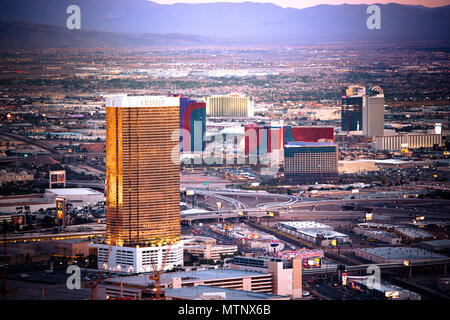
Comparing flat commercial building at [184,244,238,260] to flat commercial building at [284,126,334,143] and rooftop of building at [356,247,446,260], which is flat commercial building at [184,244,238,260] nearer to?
rooftop of building at [356,247,446,260]

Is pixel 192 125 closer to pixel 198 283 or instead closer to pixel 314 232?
pixel 314 232

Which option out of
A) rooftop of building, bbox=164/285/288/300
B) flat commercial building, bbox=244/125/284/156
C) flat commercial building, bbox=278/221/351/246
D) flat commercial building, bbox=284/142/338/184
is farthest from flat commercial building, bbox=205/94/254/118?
rooftop of building, bbox=164/285/288/300

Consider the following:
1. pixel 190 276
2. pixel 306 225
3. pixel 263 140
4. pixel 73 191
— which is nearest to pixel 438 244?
pixel 306 225

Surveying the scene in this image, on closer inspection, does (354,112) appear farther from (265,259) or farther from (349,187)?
(265,259)

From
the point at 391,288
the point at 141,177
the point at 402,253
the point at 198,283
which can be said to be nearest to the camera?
the point at 198,283

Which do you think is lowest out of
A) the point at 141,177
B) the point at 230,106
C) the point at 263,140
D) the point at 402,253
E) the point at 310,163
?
the point at 402,253

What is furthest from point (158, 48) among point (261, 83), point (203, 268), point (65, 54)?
point (203, 268)

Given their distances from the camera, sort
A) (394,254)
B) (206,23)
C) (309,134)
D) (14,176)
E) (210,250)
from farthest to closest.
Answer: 1. (206,23)
2. (309,134)
3. (14,176)
4. (394,254)
5. (210,250)
